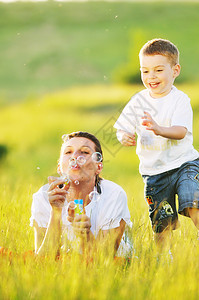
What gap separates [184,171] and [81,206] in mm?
892

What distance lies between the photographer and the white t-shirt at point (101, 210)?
3188 mm

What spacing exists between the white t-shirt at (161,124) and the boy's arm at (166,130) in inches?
2.1

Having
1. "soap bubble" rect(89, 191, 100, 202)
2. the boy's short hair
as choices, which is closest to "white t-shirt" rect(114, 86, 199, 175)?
the boy's short hair

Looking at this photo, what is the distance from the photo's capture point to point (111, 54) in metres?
31.9

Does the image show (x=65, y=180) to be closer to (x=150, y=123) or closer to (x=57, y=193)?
(x=57, y=193)

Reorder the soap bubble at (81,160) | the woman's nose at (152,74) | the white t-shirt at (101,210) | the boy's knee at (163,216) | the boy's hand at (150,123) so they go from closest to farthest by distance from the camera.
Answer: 1. the soap bubble at (81,160)
2. the white t-shirt at (101,210)
3. the boy's hand at (150,123)
4. the woman's nose at (152,74)
5. the boy's knee at (163,216)

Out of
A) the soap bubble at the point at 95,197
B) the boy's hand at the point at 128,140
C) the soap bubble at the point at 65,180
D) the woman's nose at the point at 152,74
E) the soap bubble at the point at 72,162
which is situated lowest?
the soap bubble at the point at 95,197

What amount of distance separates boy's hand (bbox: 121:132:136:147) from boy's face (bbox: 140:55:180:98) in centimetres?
40

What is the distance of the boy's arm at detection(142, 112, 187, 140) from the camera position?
3.31 metres

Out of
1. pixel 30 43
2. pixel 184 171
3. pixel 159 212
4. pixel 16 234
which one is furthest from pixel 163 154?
pixel 30 43

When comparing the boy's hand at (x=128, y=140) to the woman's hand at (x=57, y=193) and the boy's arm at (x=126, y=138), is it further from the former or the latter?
the woman's hand at (x=57, y=193)

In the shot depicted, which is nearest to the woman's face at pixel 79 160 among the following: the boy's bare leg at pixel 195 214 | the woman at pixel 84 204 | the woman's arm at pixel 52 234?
the woman at pixel 84 204

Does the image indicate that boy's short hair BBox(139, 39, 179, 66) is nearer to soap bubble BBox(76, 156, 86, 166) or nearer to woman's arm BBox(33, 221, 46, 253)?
soap bubble BBox(76, 156, 86, 166)

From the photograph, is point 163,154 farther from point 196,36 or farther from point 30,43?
point 196,36
